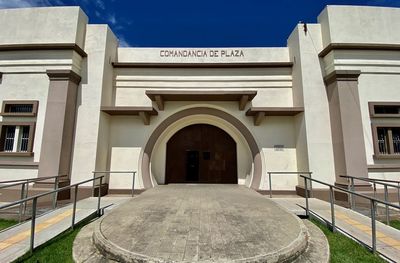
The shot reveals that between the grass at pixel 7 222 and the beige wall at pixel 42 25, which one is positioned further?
the beige wall at pixel 42 25

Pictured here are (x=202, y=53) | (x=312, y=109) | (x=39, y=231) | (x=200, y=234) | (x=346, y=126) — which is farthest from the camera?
(x=202, y=53)

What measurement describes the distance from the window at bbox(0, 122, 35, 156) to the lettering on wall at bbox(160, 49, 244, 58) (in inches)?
237

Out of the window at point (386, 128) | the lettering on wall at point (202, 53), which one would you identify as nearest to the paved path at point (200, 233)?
the window at point (386, 128)

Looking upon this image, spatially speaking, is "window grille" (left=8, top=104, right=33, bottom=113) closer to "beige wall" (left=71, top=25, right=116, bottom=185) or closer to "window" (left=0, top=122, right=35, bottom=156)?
"window" (left=0, top=122, right=35, bottom=156)

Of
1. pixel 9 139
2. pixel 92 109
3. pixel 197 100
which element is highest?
pixel 197 100

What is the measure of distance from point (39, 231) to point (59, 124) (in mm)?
4198

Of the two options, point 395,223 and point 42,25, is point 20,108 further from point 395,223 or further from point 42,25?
point 395,223

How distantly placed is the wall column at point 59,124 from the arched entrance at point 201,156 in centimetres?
399

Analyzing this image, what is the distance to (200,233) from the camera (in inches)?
144

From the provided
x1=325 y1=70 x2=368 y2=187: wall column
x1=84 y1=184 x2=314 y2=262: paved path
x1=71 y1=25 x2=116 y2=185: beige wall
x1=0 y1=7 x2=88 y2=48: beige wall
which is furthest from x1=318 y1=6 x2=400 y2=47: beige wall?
x1=0 y1=7 x2=88 y2=48: beige wall

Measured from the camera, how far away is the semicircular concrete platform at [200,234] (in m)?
3.01

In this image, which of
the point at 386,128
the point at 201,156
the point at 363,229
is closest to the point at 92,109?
the point at 201,156

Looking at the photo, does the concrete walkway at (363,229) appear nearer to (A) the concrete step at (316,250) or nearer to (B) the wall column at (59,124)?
(A) the concrete step at (316,250)

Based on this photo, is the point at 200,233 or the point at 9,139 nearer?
the point at 200,233
